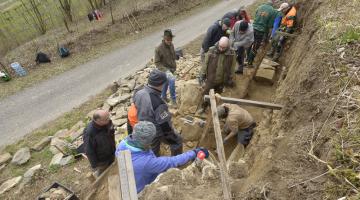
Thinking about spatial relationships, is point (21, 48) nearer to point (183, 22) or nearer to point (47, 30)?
point (47, 30)

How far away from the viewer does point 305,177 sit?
9.43 ft

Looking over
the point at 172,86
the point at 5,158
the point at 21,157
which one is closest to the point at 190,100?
the point at 172,86

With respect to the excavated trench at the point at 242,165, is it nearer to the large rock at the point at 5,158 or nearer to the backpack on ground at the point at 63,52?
the large rock at the point at 5,158

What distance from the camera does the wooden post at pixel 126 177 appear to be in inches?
132

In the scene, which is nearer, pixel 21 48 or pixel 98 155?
pixel 98 155

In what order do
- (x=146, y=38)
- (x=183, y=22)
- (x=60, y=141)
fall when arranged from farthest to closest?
(x=183, y=22) → (x=146, y=38) → (x=60, y=141)

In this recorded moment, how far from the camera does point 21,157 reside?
798cm

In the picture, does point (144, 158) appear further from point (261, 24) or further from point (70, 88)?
point (70, 88)

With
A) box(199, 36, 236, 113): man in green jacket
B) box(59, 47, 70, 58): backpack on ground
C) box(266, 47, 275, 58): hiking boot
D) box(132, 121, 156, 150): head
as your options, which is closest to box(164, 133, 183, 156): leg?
box(132, 121, 156, 150): head

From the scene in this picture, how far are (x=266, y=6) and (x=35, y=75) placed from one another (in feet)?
34.3

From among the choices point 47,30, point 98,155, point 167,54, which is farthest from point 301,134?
point 47,30

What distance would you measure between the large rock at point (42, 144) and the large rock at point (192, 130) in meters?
4.19

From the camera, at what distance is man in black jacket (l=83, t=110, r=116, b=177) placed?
4856 millimetres

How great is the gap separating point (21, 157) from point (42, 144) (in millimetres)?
642
